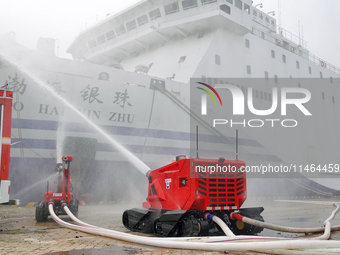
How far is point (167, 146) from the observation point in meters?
15.5

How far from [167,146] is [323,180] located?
58.3 ft

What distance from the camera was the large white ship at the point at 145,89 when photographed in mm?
12797

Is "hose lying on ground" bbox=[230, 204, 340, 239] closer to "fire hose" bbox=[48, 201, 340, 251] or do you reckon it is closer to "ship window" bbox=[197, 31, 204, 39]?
"fire hose" bbox=[48, 201, 340, 251]

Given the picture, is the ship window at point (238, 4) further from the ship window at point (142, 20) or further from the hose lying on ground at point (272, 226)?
the hose lying on ground at point (272, 226)

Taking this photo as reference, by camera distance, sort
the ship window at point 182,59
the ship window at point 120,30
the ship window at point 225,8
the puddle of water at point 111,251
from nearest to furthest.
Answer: the puddle of water at point 111,251 < the ship window at point 225,8 < the ship window at point 182,59 < the ship window at point 120,30

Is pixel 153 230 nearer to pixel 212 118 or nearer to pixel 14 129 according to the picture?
pixel 14 129

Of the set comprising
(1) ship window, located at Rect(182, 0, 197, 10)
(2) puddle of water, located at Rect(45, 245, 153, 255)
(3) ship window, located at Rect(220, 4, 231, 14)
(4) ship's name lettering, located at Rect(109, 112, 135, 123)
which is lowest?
(2) puddle of water, located at Rect(45, 245, 153, 255)

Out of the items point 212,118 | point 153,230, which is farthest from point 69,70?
point 153,230

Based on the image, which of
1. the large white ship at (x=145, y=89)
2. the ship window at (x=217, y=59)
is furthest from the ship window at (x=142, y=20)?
the ship window at (x=217, y=59)

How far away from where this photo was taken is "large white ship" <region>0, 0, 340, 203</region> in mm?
12797

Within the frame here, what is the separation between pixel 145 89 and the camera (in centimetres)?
1516

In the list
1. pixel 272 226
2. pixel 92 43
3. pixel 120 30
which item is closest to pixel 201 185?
pixel 272 226

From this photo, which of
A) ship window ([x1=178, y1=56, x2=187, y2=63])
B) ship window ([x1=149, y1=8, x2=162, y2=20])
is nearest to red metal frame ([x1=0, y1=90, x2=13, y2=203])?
ship window ([x1=178, y1=56, x2=187, y2=63])

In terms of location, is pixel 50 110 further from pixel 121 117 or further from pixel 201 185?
pixel 201 185
